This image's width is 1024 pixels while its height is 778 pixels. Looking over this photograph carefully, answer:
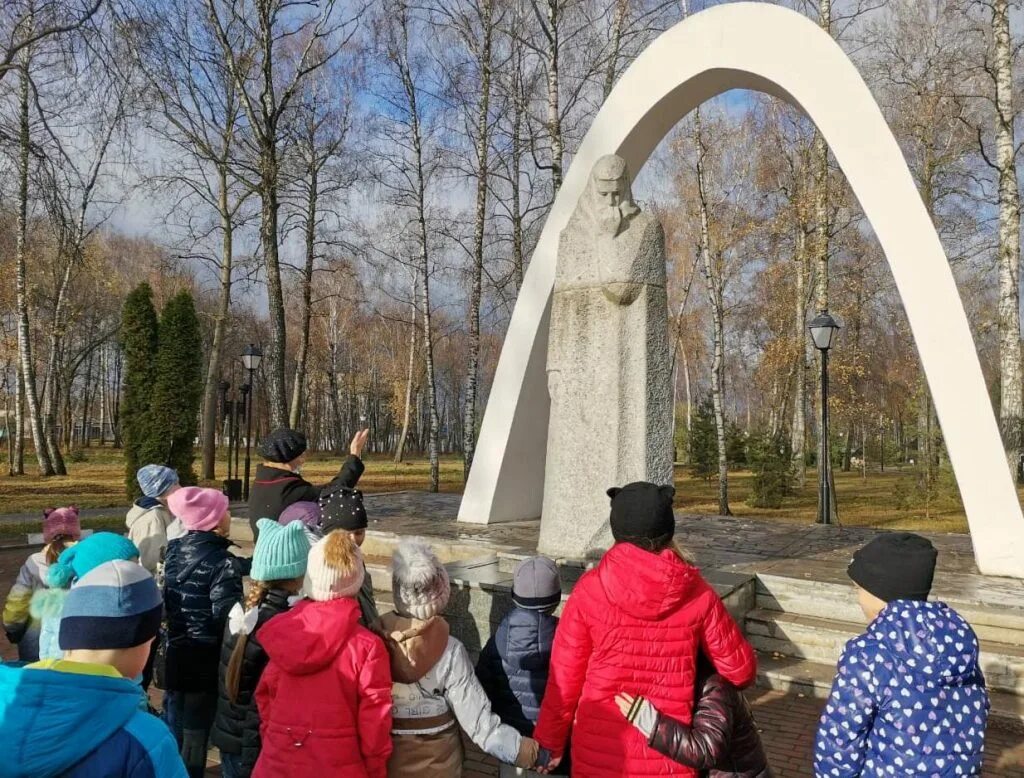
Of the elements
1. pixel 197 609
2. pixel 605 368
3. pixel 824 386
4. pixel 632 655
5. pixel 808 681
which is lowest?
pixel 808 681

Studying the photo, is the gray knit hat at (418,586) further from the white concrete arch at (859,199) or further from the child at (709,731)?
the white concrete arch at (859,199)

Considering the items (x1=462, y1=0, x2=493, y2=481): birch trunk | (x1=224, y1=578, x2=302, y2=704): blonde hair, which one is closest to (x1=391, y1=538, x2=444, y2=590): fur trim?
(x1=224, y1=578, x2=302, y2=704): blonde hair

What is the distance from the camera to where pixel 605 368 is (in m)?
5.11

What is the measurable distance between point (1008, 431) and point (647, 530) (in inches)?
505

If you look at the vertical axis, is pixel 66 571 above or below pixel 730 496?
above

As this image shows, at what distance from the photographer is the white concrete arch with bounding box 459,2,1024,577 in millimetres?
6750

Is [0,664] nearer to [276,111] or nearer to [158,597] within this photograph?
→ [158,597]

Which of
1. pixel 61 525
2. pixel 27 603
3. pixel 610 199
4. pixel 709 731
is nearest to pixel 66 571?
pixel 27 603

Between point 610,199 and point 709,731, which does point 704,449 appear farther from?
point 709,731

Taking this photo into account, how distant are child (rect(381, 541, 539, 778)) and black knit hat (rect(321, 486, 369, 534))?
43.7 inches

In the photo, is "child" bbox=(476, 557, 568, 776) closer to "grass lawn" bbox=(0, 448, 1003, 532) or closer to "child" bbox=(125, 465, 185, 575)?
"child" bbox=(125, 465, 185, 575)

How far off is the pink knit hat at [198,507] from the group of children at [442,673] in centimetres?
4

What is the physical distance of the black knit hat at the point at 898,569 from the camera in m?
2.11

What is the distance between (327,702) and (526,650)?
820 millimetres
